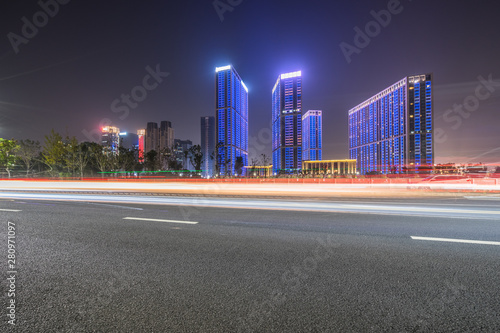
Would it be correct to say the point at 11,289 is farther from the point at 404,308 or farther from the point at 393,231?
the point at 393,231

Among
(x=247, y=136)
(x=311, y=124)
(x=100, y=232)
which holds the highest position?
(x=311, y=124)

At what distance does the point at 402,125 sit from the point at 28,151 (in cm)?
11550

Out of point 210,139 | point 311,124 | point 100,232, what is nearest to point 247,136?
point 210,139

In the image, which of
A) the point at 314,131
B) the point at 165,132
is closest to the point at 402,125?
the point at 314,131

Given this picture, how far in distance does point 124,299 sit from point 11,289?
1.60 metres

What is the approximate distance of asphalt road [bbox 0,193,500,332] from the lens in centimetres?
226

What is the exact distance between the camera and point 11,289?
298 cm

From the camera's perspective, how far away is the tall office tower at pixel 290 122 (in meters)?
140

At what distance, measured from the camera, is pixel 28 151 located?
48719 mm

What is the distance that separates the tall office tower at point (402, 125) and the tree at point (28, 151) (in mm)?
83028

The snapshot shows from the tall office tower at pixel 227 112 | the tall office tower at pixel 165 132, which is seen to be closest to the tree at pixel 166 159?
the tall office tower at pixel 227 112

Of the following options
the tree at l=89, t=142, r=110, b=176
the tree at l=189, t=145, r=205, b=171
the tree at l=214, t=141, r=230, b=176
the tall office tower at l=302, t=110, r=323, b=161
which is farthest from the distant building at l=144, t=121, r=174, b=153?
the tall office tower at l=302, t=110, r=323, b=161

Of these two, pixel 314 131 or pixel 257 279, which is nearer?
pixel 257 279

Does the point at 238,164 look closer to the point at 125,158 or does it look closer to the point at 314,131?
the point at 125,158
